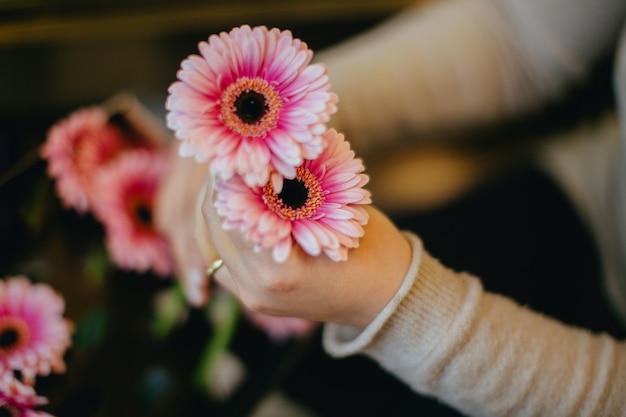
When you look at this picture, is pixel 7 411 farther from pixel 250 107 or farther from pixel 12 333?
pixel 250 107

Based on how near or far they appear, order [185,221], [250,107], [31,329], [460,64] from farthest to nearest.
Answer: [460,64] < [185,221] < [31,329] < [250,107]

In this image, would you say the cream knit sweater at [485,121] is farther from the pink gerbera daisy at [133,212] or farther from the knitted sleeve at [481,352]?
the pink gerbera daisy at [133,212]

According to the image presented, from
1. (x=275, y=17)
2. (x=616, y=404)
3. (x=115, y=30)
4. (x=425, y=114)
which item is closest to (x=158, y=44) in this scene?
(x=115, y=30)

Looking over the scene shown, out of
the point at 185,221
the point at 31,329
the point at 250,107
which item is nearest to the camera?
the point at 250,107

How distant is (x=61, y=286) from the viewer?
0.55 m

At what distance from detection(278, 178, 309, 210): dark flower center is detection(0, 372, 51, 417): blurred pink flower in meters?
0.24

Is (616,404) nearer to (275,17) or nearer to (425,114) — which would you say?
(425,114)

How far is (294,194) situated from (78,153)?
1.09ft

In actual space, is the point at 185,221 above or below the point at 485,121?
above

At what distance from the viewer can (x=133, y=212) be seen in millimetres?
582

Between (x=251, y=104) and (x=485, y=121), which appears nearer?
(x=251, y=104)

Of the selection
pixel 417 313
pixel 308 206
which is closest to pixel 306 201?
pixel 308 206

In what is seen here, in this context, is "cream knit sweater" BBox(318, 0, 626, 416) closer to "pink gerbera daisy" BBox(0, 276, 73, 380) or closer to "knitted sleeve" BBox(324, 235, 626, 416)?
"knitted sleeve" BBox(324, 235, 626, 416)

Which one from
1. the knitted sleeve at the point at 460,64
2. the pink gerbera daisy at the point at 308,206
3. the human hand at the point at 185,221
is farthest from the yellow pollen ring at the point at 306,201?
the knitted sleeve at the point at 460,64
